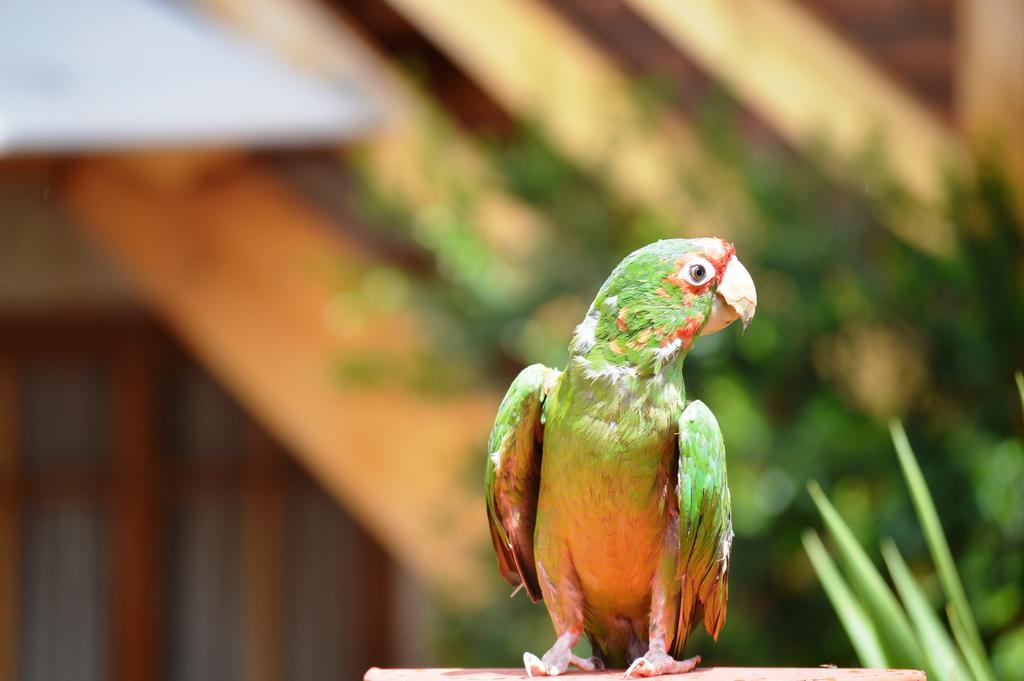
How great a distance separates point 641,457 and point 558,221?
70.1 inches

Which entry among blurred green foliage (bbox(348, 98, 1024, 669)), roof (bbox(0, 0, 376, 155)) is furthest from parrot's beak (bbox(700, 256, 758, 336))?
roof (bbox(0, 0, 376, 155))

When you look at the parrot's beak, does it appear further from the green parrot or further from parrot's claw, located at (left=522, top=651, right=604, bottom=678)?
parrot's claw, located at (left=522, top=651, right=604, bottom=678)

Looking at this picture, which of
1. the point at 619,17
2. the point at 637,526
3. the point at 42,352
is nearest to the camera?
the point at 637,526

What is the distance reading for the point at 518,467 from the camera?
1.54m

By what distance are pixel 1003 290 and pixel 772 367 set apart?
21.6 inches

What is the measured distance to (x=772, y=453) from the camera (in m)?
2.88

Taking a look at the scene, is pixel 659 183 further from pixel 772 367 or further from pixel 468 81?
pixel 468 81

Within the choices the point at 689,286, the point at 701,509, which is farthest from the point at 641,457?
A: the point at 689,286

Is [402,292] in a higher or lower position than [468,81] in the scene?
lower

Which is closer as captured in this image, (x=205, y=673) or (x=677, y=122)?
(x=677, y=122)

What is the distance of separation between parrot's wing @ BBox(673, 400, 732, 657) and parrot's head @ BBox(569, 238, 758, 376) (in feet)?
0.29

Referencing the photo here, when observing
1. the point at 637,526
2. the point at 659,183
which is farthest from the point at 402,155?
the point at 637,526

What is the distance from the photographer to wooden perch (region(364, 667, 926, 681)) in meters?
1.35

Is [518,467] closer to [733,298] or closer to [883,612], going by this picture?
[733,298]
